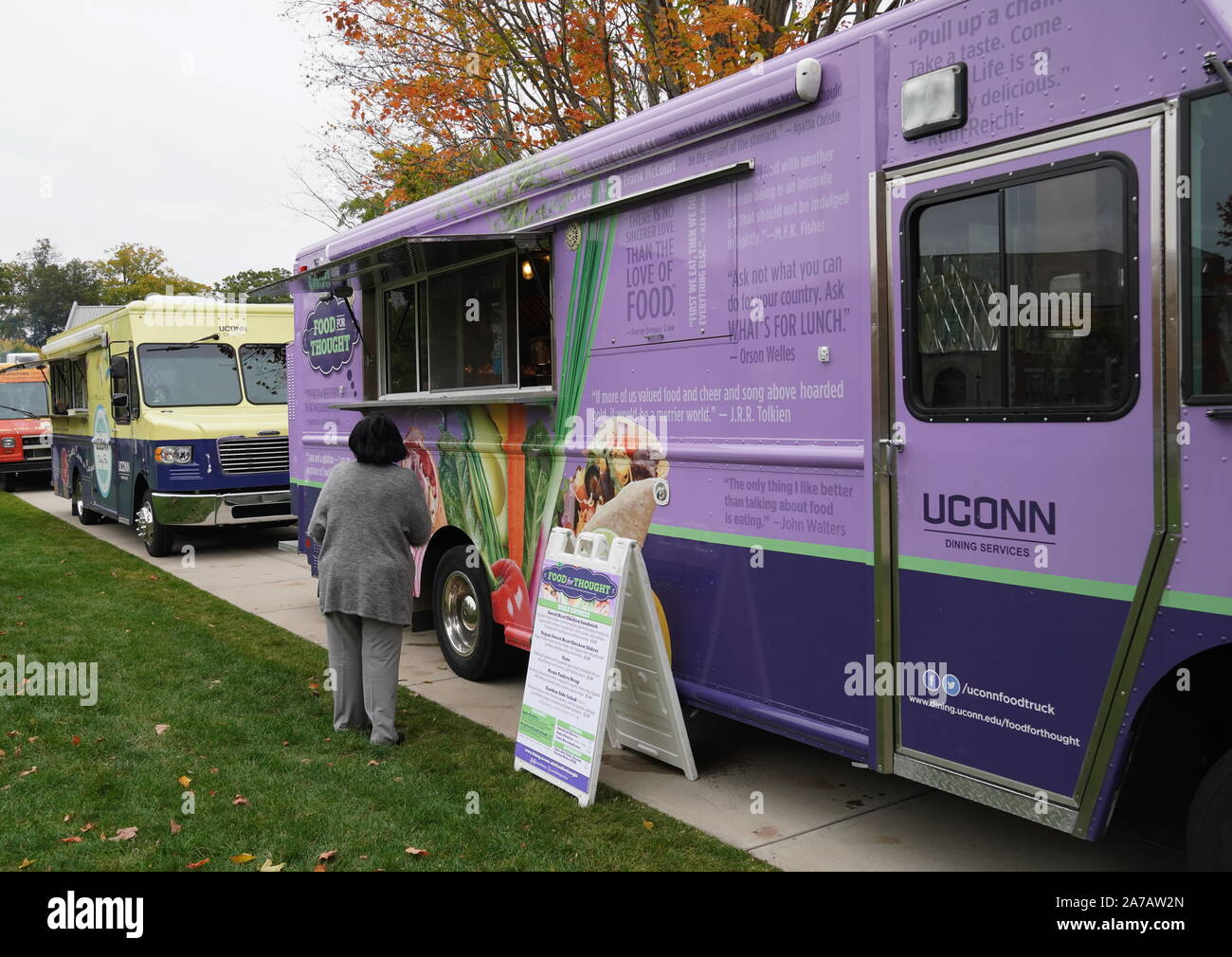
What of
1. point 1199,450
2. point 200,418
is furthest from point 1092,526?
point 200,418

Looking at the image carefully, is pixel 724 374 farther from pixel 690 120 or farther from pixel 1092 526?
pixel 1092 526

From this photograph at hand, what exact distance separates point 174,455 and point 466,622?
6595 millimetres

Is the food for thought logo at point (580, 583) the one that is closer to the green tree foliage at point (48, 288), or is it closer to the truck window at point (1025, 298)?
the truck window at point (1025, 298)

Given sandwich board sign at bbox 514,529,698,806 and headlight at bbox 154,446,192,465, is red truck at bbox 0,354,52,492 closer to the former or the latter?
headlight at bbox 154,446,192,465

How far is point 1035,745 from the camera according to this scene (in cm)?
358

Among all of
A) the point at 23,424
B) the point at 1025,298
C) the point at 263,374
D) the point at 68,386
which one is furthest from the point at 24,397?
the point at 1025,298

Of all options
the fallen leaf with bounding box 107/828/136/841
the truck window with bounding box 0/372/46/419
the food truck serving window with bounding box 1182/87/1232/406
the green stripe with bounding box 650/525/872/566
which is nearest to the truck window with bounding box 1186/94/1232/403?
the food truck serving window with bounding box 1182/87/1232/406

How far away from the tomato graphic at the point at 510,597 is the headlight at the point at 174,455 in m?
7.03

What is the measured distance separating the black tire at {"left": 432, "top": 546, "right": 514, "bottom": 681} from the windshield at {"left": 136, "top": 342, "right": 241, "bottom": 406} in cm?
693

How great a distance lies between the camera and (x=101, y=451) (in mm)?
14648

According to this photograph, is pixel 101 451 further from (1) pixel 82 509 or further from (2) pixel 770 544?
(2) pixel 770 544

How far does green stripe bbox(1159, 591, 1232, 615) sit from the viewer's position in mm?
3078
